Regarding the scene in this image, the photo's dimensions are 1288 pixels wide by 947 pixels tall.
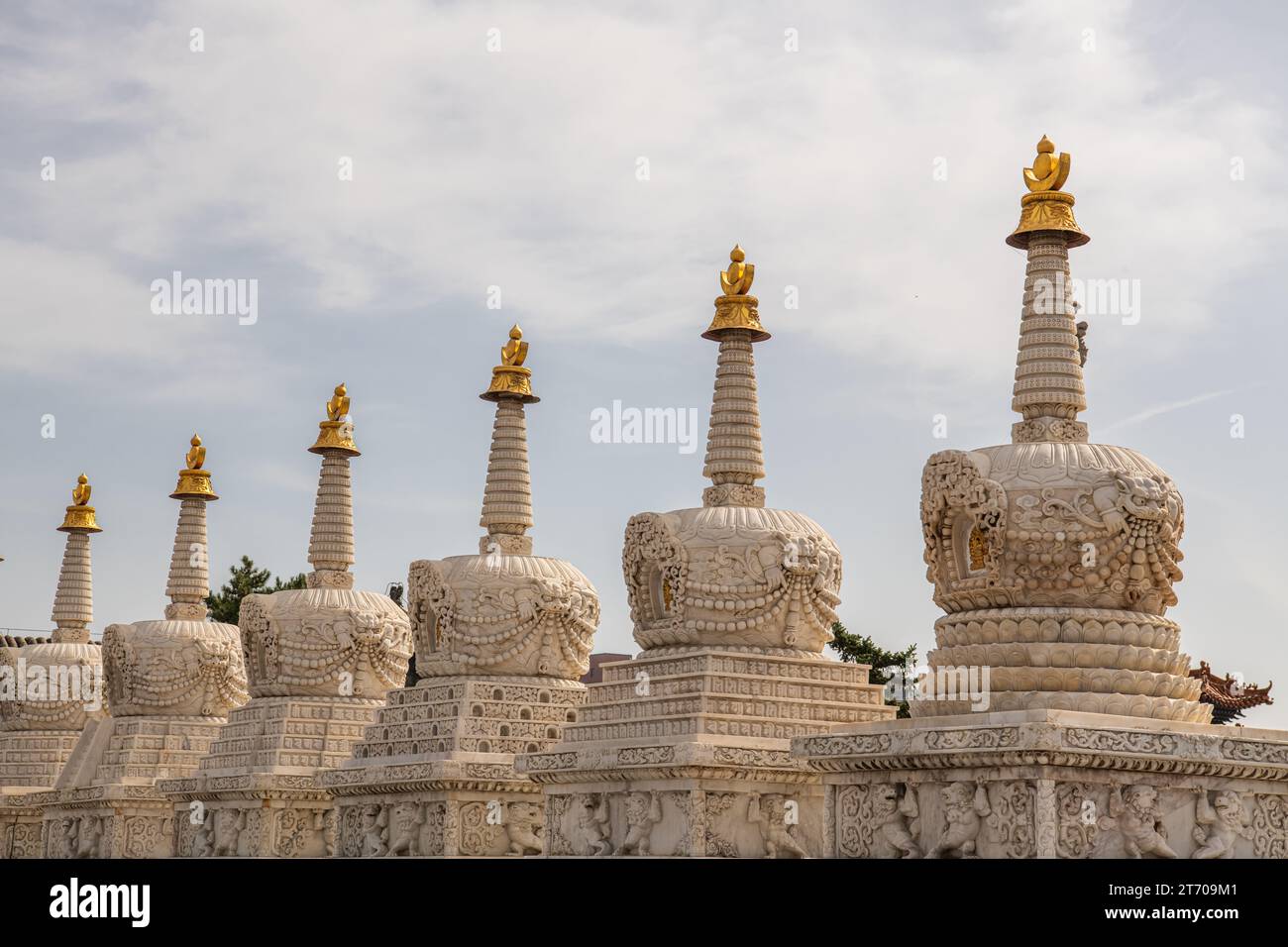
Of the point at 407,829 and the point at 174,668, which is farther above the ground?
the point at 174,668

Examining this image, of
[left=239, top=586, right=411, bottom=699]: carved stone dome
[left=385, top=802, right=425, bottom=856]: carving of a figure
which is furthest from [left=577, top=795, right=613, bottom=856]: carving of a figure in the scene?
[left=239, top=586, right=411, bottom=699]: carved stone dome

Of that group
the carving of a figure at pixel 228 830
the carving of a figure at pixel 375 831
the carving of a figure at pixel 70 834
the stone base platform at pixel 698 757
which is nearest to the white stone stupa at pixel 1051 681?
the stone base platform at pixel 698 757

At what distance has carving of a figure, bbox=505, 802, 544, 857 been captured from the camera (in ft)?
110

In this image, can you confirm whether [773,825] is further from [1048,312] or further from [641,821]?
[1048,312]

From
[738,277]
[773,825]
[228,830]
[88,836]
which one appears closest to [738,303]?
[738,277]

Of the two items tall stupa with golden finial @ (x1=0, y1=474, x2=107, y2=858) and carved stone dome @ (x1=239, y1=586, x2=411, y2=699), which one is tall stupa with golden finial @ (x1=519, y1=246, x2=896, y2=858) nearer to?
carved stone dome @ (x1=239, y1=586, x2=411, y2=699)

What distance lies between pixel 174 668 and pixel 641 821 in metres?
19.1

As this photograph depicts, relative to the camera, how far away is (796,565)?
99.5 feet

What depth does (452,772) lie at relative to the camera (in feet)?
108

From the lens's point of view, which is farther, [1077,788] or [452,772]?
[452,772]

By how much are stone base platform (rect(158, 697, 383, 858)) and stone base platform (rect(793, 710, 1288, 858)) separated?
16.2 metres

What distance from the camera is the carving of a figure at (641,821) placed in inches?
1117
